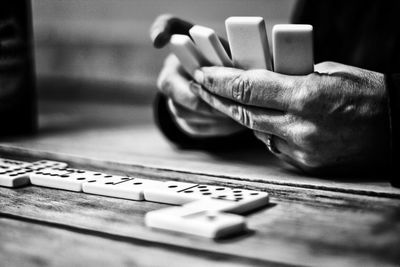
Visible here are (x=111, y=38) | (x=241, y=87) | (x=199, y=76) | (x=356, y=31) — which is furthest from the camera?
(x=111, y=38)

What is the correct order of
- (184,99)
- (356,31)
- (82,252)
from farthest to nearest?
(356,31) → (184,99) → (82,252)

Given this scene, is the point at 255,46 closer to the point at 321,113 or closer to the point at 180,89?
the point at 321,113

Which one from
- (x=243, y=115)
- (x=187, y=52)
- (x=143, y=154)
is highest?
(x=187, y=52)

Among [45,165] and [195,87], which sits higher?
[195,87]

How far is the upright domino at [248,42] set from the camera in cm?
98

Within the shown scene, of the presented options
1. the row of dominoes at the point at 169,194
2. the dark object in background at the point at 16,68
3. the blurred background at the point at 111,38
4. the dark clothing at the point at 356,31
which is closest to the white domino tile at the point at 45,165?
the row of dominoes at the point at 169,194

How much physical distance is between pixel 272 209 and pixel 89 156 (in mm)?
501

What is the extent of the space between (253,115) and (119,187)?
280 mm

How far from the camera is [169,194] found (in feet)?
2.98

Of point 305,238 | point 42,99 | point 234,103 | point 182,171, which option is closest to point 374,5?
point 234,103

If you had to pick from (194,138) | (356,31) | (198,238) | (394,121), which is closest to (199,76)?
(194,138)

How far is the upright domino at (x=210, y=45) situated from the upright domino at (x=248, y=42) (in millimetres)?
28

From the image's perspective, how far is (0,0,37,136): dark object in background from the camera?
149 cm

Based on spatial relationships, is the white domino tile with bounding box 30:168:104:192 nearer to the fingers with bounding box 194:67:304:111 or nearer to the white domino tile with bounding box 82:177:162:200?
the white domino tile with bounding box 82:177:162:200
